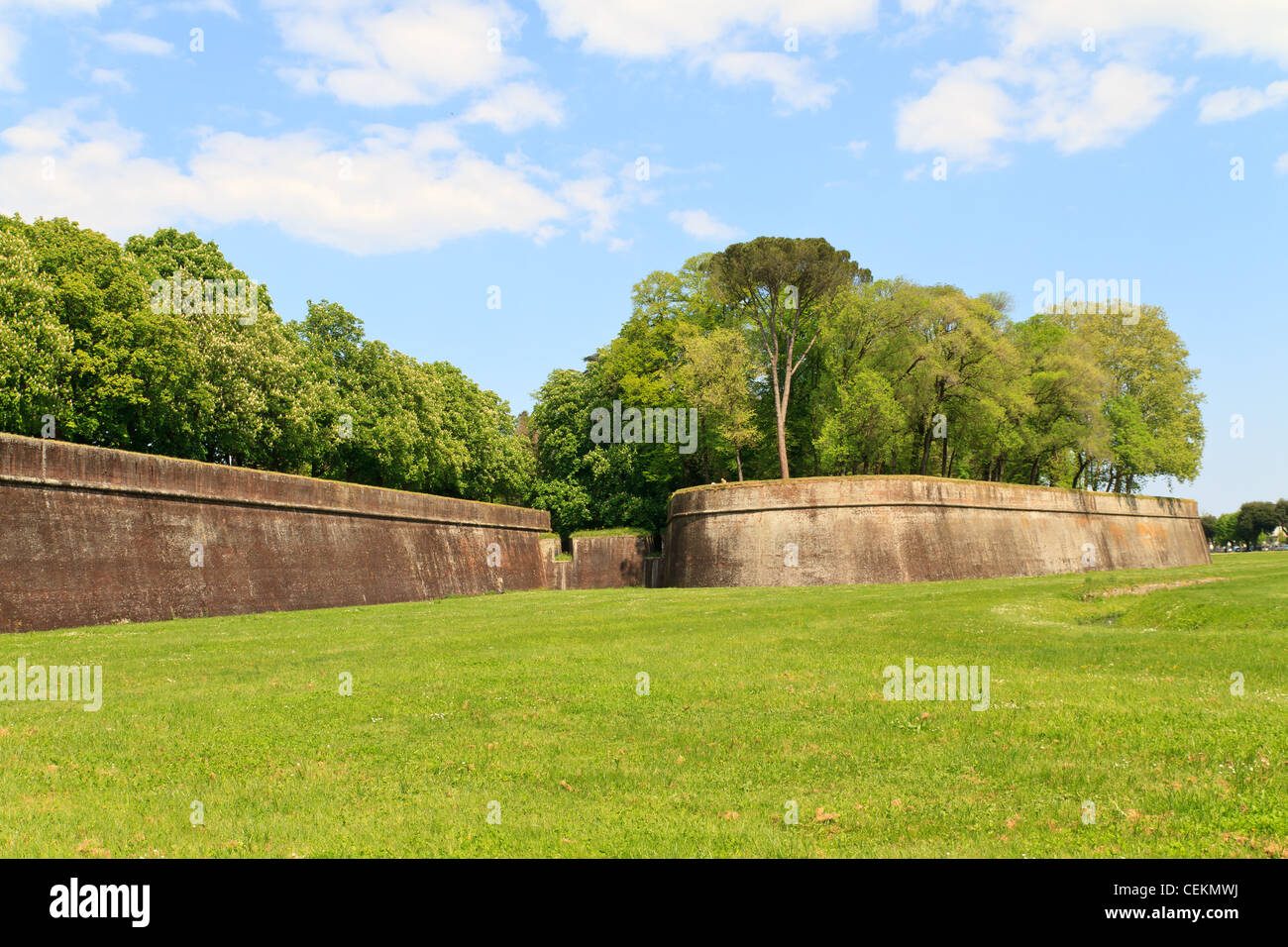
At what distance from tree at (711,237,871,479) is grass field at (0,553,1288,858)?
31044 mm

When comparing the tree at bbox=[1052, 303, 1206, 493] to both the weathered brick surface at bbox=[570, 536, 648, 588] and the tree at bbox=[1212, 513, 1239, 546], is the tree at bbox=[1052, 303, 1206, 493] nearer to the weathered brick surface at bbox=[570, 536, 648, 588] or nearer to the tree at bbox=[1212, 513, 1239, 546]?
the weathered brick surface at bbox=[570, 536, 648, 588]

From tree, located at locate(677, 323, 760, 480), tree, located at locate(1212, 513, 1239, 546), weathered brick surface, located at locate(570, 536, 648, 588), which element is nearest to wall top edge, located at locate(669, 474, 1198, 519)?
tree, located at locate(677, 323, 760, 480)

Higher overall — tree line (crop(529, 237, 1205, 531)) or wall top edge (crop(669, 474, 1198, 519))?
tree line (crop(529, 237, 1205, 531))

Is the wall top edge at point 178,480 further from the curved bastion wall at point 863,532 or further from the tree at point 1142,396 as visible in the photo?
the tree at point 1142,396

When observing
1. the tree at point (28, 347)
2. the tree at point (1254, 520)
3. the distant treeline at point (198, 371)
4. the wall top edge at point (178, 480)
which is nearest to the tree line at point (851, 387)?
the distant treeline at point (198, 371)

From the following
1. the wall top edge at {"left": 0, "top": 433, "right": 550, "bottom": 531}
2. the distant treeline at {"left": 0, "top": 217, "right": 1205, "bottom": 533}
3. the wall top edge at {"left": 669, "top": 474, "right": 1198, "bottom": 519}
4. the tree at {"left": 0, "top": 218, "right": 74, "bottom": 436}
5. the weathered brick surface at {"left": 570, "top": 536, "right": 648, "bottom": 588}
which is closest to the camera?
the wall top edge at {"left": 0, "top": 433, "right": 550, "bottom": 531}

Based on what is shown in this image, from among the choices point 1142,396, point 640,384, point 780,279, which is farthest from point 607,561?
point 1142,396

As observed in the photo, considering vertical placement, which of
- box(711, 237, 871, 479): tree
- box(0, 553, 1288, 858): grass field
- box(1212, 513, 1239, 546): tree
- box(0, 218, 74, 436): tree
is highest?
box(711, 237, 871, 479): tree

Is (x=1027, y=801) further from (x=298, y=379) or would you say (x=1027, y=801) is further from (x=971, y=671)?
(x=298, y=379)

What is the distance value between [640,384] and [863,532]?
69.6ft

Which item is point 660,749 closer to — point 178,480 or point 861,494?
point 178,480

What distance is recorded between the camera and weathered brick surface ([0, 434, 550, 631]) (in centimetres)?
2289

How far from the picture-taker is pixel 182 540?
2752 centimetres
